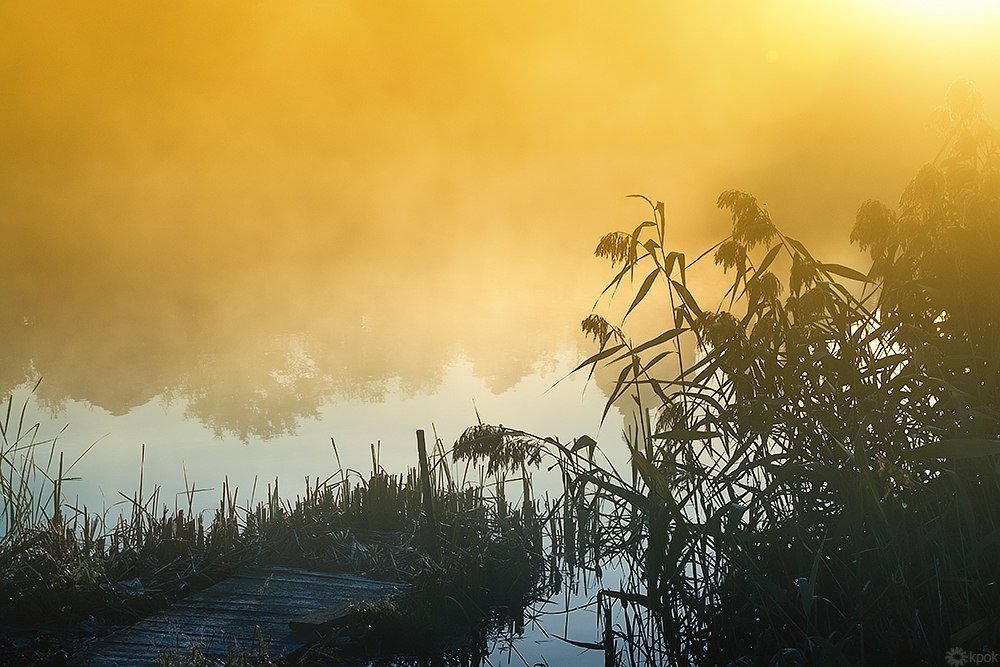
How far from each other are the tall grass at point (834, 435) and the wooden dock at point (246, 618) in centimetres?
197

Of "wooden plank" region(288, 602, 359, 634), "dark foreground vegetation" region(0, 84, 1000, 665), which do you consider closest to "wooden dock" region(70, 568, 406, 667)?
"wooden plank" region(288, 602, 359, 634)

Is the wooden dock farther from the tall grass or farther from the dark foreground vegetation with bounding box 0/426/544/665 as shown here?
the tall grass

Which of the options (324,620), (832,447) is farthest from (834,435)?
(324,620)

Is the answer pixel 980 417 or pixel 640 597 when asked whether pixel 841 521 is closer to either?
pixel 980 417

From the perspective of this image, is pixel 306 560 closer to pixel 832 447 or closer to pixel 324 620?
pixel 324 620

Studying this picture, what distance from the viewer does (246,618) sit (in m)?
4.65

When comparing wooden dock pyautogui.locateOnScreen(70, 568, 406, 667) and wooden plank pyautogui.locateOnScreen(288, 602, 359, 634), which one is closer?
wooden dock pyautogui.locateOnScreen(70, 568, 406, 667)

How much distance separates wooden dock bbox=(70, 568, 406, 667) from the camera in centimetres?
400

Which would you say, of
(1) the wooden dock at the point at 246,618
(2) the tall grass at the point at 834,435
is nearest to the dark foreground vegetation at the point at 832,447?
(2) the tall grass at the point at 834,435

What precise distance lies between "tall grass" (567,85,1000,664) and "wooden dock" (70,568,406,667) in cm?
197

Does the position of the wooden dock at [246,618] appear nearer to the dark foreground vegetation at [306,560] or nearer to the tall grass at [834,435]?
the dark foreground vegetation at [306,560]

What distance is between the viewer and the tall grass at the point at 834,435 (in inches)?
110

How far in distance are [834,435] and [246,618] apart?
336cm

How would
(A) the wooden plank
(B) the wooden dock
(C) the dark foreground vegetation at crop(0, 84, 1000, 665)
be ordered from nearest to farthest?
(C) the dark foreground vegetation at crop(0, 84, 1000, 665) < (B) the wooden dock < (A) the wooden plank
